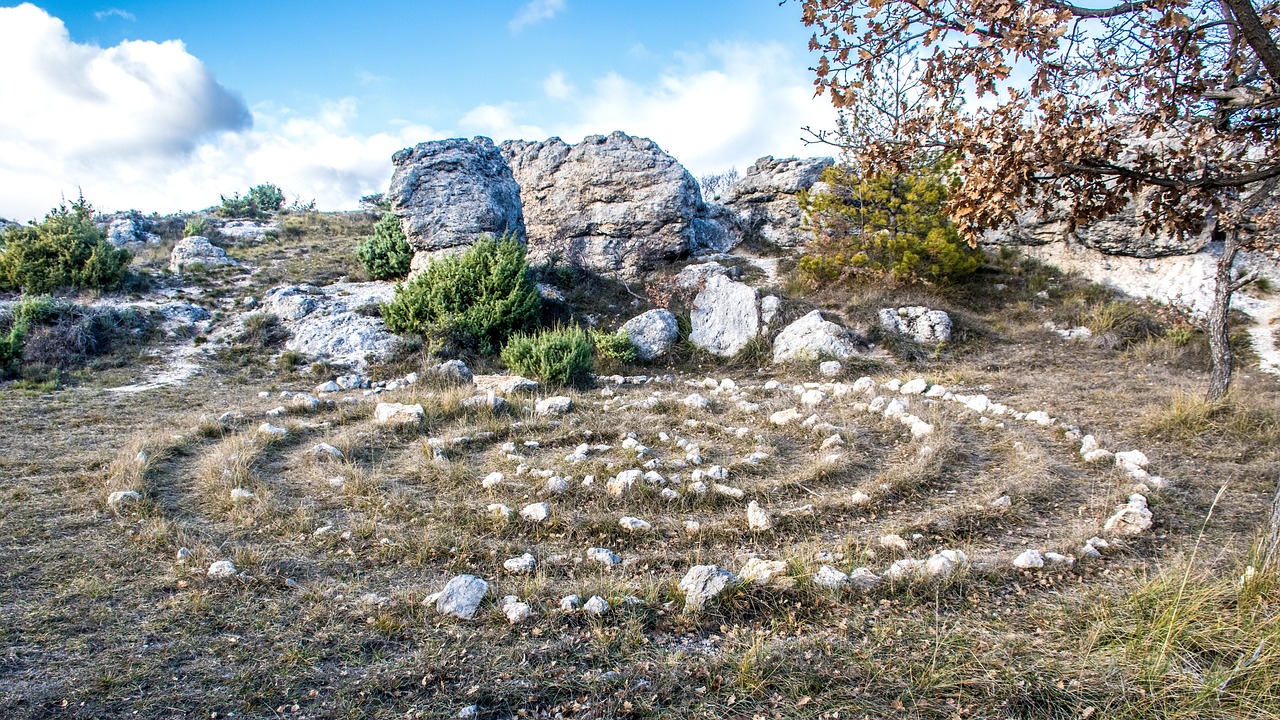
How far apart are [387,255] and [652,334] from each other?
702 cm

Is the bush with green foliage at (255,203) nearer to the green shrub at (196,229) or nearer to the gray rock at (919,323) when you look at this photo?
the green shrub at (196,229)

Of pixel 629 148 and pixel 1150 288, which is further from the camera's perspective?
pixel 629 148

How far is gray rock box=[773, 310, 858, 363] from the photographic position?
35.2 ft

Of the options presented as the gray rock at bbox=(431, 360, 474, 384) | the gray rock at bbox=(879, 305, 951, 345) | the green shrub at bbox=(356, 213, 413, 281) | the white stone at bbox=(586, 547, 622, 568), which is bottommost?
the white stone at bbox=(586, 547, 622, 568)

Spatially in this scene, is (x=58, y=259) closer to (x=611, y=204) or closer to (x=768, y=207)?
(x=611, y=204)

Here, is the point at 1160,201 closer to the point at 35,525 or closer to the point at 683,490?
the point at 683,490

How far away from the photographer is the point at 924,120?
161 inches

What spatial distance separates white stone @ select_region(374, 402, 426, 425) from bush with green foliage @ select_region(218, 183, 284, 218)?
1770 cm

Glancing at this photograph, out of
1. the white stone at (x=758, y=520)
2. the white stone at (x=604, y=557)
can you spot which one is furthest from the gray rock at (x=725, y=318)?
the white stone at (x=604, y=557)

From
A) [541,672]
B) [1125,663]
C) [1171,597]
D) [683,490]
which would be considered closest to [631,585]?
[541,672]

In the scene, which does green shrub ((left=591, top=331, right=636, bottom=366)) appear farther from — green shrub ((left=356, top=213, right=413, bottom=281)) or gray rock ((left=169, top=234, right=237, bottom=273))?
gray rock ((left=169, top=234, right=237, bottom=273))

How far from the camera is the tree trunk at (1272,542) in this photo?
3.25m

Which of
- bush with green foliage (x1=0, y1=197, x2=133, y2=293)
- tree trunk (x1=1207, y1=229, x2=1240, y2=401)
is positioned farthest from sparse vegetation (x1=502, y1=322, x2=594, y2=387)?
bush with green foliage (x1=0, y1=197, x2=133, y2=293)

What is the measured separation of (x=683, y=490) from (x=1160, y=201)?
379 centimetres
